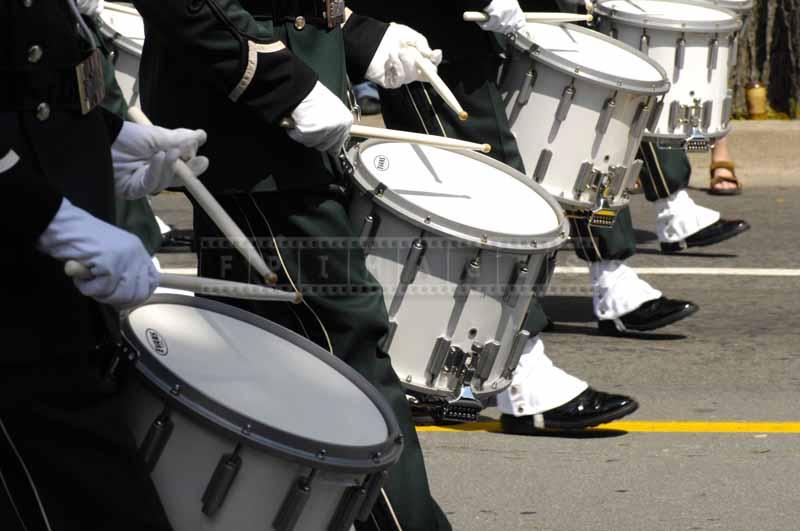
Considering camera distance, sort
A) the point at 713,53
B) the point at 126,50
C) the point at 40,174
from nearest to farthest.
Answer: the point at 40,174
the point at 126,50
the point at 713,53

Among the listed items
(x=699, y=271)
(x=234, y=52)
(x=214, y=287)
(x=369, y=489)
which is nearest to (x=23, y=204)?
(x=214, y=287)

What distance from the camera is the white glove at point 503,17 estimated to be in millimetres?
4980

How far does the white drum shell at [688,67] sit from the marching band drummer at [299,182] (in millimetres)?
3303

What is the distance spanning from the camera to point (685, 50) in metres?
6.94

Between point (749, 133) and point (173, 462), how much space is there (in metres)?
8.25

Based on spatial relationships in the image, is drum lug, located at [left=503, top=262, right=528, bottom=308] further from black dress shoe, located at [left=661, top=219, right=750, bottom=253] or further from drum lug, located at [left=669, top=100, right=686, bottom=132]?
black dress shoe, located at [left=661, top=219, right=750, bottom=253]

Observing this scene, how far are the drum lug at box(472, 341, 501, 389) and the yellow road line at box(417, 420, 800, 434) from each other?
0.96 meters

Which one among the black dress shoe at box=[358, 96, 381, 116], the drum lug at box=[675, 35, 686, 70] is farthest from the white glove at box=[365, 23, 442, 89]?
the black dress shoe at box=[358, 96, 381, 116]

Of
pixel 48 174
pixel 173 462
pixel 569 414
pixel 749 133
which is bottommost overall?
pixel 749 133

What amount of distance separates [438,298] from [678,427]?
1390mm

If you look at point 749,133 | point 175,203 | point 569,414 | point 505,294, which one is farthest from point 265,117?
point 749,133

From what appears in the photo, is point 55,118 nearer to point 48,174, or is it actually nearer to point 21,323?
point 48,174

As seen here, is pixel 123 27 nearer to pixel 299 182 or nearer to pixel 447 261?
pixel 447 261

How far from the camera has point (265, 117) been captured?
3404mm
